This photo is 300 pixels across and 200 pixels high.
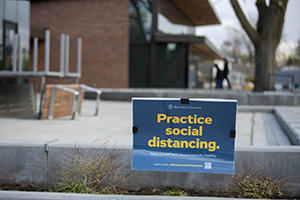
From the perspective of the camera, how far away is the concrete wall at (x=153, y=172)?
13.8ft

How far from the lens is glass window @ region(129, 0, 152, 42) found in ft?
83.9

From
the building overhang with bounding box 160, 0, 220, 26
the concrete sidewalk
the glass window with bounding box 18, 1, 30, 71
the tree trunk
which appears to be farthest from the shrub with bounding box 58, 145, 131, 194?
the building overhang with bounding box 160, 0, 220, 26

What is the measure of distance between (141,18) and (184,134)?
22864mm

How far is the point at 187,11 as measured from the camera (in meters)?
28.6

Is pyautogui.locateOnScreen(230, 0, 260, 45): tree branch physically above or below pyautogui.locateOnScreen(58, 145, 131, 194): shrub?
above

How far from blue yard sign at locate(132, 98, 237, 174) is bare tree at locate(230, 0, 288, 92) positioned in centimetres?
1487

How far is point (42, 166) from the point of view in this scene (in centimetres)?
450

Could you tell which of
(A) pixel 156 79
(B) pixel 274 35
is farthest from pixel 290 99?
(A) pixel 156 79

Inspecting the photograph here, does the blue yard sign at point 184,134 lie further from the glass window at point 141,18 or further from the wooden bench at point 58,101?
the glass window at point 141,18

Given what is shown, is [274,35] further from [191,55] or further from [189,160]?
[189,160]

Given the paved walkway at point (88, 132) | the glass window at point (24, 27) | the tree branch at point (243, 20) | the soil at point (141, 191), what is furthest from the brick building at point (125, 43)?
the soil at point (141, 191)

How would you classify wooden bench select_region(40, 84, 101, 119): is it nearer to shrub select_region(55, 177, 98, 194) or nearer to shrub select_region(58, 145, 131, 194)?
shrub select_region(58, 145, 131, 194)

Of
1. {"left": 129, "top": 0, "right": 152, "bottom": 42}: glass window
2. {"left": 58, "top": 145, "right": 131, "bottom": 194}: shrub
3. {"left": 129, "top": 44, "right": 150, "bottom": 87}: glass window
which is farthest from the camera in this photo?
{"left": 129, "top": 44, "right": 150, "bottom": 87}: glass window

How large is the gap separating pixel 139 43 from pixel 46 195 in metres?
22.7
